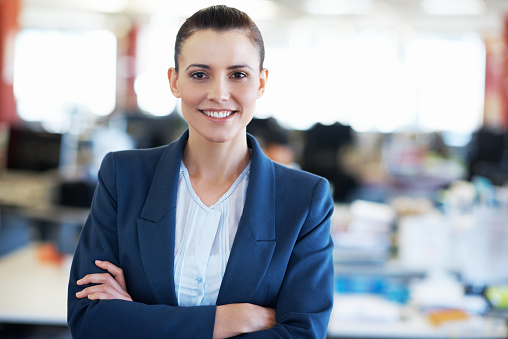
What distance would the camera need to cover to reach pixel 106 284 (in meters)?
1.37

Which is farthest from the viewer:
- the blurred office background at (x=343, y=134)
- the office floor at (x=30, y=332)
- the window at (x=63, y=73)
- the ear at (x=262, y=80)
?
the window at (x=63, y=73)

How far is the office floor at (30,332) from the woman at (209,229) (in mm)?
1798

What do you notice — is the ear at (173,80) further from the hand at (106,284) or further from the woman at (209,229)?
the hand at (106,284)

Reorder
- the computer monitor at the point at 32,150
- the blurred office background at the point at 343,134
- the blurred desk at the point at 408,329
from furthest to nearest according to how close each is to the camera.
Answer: the computer monitor at the point at 32,150, the blurred office background at the point at 343,134, the blurred desk at the point at 408,329

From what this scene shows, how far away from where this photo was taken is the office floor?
3.00m

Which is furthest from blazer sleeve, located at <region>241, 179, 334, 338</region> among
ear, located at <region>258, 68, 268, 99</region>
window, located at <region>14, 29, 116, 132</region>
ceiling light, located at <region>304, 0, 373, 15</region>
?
window, located at <region>14, 29, 116, 132</region>

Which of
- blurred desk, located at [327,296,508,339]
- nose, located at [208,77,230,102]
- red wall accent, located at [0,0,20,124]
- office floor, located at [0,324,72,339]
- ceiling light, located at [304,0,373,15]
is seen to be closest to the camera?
nose, located at [208,77,230,102]

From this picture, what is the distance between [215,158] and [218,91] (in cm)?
20

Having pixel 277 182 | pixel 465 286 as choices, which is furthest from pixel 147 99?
pixel 277 182

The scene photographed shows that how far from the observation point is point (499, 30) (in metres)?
14.0

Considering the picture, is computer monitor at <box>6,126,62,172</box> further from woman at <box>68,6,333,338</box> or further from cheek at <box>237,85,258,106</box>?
cheek at <box>237,85,258,106</box>

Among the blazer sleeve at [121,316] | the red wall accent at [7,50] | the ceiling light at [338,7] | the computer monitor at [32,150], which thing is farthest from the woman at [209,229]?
the red wall accent at [7,50]

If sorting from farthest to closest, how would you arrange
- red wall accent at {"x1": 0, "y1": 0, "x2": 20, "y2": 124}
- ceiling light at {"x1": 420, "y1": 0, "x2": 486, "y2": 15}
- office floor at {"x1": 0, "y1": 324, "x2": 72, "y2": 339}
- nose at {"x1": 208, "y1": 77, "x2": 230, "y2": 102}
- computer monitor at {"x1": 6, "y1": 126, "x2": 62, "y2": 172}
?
ceiling light at {"x1": 420, "y1": 0, "x2": 486, "y2": 15} < red wall accent at {"x1": 0, "y1": 0, "x2": 20, "y2": 124} < computer monitor at {"x1": 6, "y1": 126, "x2": 62, "y2": 172} < office floor at {"x1": 0, "y1": 324, "x2": 72, "y2": 339} < nose at {"x1": 208, "y1": 77, "x2": 230, "y2": 102}

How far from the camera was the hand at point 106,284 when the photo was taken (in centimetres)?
137
